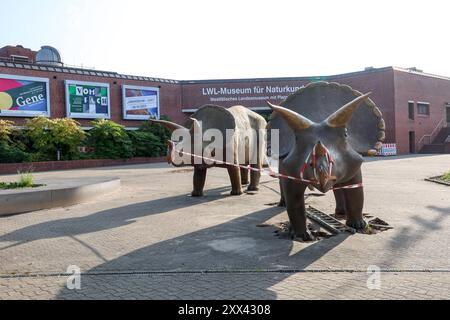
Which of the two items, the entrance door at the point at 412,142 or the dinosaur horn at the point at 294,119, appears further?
the entrance door at the point at 412,142

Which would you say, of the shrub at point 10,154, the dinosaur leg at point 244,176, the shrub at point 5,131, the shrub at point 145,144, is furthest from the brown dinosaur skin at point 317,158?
the shrub at point 145,144

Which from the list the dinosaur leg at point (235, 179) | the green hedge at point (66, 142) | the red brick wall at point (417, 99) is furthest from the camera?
the red brick wall at point (417, 99)

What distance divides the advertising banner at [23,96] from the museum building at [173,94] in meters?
0.07

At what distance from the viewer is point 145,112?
136 ft

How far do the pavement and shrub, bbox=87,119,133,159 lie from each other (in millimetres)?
22880

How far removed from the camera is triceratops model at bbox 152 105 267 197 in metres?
11.9

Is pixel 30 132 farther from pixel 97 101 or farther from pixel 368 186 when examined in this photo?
pixel 368 186

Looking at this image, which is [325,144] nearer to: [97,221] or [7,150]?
[97,221]

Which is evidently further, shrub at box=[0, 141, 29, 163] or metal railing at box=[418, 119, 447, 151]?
metal railing at box=[418, 119, 447, 151]

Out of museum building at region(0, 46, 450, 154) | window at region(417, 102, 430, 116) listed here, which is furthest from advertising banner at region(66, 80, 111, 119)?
window at region(417, 102, 430, 116)

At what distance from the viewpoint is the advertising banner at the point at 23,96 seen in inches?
1281

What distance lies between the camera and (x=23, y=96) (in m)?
33.5

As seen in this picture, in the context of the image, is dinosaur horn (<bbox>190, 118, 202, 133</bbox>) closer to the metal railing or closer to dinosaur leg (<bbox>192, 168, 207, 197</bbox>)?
dinosaur leg (<bbox>192, 168, 207, 197</bbox>)

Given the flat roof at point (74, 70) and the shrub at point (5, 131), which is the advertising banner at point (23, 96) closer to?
the flat roof at point (74, 70)
